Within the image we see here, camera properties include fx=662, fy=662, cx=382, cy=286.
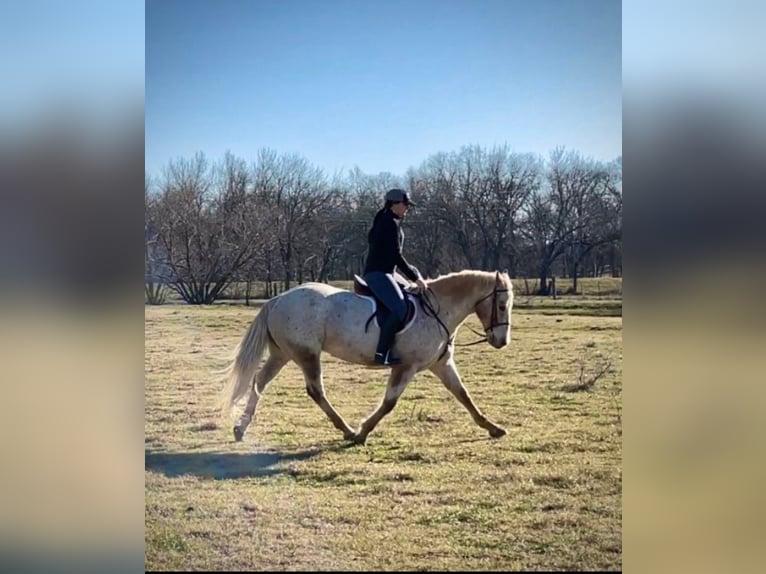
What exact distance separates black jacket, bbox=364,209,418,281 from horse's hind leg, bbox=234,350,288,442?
660 mm

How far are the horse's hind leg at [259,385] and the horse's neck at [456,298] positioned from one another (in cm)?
82

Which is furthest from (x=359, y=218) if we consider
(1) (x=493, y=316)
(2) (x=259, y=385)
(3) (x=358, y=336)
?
(2) (x=259, y=385)

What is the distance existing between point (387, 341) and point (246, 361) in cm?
71

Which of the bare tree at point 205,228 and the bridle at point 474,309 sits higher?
the bare tree at point 205,228

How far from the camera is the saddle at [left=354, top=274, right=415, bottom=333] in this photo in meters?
3.19

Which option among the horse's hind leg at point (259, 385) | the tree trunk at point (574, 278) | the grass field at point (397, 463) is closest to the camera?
the grass field at point (397, 463)

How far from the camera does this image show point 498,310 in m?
3.18

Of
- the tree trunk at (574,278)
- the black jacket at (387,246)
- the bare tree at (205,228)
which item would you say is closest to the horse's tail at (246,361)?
the bare tree at (205,228)

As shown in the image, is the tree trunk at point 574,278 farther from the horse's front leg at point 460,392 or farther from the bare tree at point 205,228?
the bare tree at point 205,228

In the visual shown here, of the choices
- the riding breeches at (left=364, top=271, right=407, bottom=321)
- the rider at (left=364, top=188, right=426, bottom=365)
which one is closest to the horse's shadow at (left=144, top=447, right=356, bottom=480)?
the rider at (left=364, top=188, right=426, bottom=365)

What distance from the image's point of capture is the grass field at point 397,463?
9.86 feet
